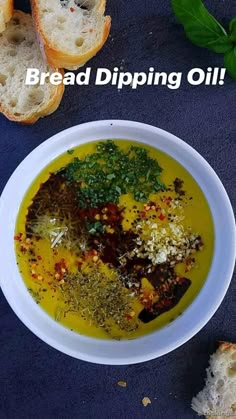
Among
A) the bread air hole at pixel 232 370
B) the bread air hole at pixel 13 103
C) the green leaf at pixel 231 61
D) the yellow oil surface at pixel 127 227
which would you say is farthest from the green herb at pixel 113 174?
the bread air hole at pixel 232 370

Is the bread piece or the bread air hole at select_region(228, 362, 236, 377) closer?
the bread piece

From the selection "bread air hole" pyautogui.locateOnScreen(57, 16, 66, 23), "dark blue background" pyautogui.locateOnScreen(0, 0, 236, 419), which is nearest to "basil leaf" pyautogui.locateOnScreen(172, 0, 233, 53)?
"dark blue background" pyautogui.locateOnScreen(0, 0, 236, 419)

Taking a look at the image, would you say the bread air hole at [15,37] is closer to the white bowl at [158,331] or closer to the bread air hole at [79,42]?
the bread air hole at [79,42]

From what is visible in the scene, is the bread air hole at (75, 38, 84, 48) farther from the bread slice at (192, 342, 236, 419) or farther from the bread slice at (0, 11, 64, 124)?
the bread slice at (192, 342, 236, 419)

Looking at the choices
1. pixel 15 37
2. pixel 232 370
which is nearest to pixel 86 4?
pixel 15 37

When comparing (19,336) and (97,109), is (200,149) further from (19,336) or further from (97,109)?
(19,336)
